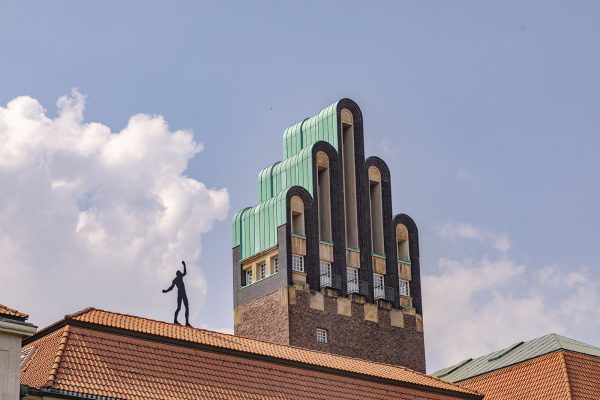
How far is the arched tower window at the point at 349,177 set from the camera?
66750 mm

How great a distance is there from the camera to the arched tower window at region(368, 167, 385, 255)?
222 ft

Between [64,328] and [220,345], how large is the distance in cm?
521

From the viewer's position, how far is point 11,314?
3316cm

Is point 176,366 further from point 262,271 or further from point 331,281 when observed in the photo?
point 262,271

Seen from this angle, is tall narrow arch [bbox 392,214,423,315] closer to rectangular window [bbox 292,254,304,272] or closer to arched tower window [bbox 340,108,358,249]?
arched tower window [bbox 340,108,358,249]

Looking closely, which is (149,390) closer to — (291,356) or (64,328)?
(64,328)

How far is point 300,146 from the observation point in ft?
229

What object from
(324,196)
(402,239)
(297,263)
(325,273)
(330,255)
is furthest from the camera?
(402,239)

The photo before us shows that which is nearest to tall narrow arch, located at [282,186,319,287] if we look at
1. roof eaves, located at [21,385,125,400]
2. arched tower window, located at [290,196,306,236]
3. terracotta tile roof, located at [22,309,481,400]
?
arched tower window, located at [290,196,306,236]

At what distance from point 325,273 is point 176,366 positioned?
27.2 metres

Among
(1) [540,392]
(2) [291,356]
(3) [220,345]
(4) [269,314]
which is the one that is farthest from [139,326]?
(4) [269,314]

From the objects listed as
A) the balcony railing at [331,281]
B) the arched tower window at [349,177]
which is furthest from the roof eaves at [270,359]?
the arched tower window at [349,177]

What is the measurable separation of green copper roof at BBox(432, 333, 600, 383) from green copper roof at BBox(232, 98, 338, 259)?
11.7 m

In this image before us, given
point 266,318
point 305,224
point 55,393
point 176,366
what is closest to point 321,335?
point 266,318
